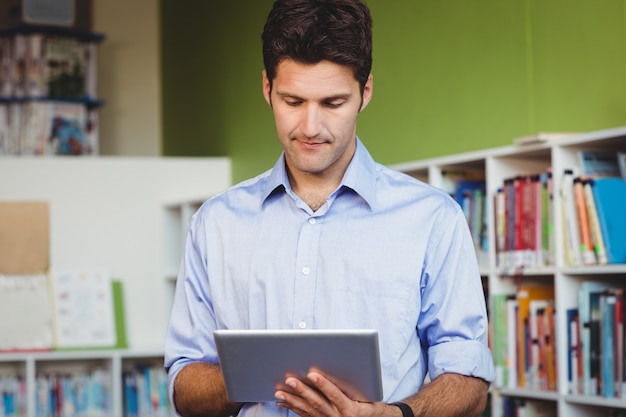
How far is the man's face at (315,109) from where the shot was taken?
65.7 inches

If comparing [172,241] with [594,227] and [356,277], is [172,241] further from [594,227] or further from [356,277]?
[356,277]

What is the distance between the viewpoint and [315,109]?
167 centimetres

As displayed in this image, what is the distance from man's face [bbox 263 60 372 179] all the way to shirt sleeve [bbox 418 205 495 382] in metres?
0.23

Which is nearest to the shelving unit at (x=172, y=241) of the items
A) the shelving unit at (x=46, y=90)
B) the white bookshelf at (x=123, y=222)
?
the white bookshelf at (x=123, y=222)

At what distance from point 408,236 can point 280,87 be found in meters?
0.33

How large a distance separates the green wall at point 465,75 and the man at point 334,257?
1.72 metres

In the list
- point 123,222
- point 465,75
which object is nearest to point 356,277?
point 465,75

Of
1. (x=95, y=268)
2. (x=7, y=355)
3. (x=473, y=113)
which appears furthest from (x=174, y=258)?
(x=473, y=113)

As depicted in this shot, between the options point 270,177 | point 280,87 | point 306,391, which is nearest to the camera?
point 306,391

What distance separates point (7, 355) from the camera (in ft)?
15.9

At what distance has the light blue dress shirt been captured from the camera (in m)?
1.69

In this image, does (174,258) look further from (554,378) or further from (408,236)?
(408,236)

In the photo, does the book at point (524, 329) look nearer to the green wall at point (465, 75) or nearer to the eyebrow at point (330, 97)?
the green wall at point (465, 75)

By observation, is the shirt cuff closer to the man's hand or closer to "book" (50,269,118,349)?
the man's hand
